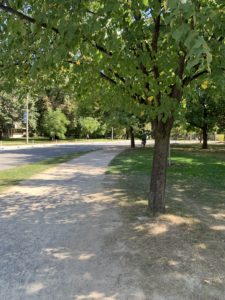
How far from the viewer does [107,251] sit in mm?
5059

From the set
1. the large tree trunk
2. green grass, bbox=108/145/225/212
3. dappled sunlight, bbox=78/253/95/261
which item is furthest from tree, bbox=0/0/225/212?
dappled sunlight, bbox=78/253/95/261

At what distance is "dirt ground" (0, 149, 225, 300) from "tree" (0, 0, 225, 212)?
1149 millimetres

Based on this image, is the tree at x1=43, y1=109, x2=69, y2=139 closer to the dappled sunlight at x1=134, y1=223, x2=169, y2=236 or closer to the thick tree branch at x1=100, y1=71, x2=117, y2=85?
the thick tree branch at x1=100, y1=71, x2=117, y2=85

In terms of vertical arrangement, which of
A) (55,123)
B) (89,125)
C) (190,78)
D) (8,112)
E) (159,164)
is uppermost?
(8,112)

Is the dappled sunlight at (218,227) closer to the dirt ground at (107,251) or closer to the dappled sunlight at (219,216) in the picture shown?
the dirt ground at (107,251)

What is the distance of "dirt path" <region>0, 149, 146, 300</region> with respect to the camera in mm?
3871

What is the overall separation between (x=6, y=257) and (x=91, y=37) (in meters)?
3.24

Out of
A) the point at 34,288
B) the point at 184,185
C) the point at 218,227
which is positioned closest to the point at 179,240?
the point at 218,227

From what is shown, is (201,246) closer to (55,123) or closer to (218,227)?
(218,227)

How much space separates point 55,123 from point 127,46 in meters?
57.9

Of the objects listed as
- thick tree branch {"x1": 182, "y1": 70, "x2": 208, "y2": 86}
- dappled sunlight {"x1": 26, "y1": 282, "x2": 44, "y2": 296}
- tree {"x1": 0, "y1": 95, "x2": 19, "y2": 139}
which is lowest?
dappled sunlight {"x1": 26, "y1": 282, "x2": 44, "y2": 296}

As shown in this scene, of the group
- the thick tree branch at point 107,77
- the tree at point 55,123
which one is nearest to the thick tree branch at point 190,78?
the thick tree branch at point 107,77

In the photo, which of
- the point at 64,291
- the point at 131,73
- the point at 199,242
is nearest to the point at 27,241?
the point at 64,291

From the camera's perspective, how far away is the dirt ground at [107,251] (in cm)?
388
